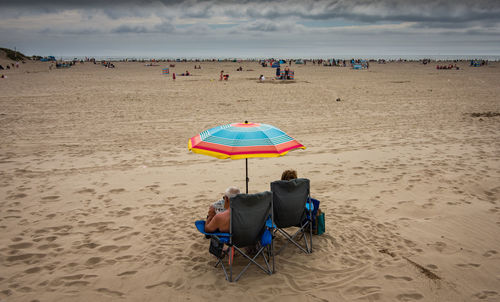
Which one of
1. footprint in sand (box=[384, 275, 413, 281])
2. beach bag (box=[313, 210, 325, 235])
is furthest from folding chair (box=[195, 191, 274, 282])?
footprint in sand (box=[384, 275, 413, 281])

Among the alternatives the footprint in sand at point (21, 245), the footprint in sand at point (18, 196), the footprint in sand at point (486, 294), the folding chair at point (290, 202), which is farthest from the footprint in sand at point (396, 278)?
the footprint in sand at point (18, 196)

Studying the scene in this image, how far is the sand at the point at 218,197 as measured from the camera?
396 cm

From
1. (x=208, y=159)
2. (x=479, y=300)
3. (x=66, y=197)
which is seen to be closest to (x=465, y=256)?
(x=479, y=300)

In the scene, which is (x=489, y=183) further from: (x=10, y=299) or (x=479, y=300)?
(x=10, y=299)

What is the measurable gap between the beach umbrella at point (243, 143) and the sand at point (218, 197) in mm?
1469

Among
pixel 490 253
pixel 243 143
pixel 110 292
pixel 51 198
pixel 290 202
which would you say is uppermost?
pixel 243 143

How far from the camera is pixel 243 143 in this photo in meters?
4.39

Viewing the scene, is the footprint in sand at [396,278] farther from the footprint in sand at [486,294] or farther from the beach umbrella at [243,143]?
the beach umbrella at [243,143]

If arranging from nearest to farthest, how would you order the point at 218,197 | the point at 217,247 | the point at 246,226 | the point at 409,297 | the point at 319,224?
the point at 409,297, the point at 246,226, the point at 217,247, the point at 319,224, the point at 218,197

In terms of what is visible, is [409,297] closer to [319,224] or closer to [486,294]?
[486,294]

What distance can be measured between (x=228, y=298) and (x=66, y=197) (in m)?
4.42

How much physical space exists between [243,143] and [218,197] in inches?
103

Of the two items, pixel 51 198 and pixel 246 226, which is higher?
pixel 246 226

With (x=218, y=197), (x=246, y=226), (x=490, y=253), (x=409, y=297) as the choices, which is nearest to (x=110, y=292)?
(x=246, y=226)
